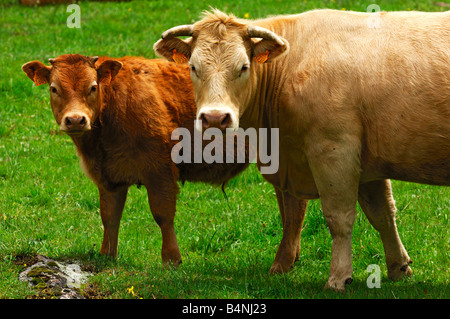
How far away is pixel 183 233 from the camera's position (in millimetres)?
8688

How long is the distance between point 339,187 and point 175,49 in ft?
6.66

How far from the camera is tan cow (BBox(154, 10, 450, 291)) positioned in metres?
6.03

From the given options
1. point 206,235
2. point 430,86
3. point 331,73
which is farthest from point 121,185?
point 430,86

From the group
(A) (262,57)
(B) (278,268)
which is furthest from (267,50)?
(B) (278,268)

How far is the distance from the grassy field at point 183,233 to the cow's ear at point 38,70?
5.78 ft

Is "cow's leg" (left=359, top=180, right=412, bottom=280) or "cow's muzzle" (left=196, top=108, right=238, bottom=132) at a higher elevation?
"cow's muzzle" (left=196, top=108, right=238, bottom=132)

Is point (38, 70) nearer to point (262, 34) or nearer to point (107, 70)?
point (107, 70)

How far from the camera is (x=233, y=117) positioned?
19.4ft

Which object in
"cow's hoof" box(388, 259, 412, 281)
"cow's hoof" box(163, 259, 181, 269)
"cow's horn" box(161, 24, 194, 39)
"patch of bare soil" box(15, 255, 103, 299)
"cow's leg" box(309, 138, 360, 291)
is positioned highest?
"cow's horn" box(161, 24, 194, 39)

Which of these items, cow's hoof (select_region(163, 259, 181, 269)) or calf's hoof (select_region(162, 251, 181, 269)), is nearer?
cow's hoof (select_region(163, 259, 181, 269))

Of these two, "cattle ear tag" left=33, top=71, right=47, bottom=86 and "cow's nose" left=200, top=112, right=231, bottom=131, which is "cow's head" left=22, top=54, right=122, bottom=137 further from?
"cow's nose" left=200, top=112, right=231, bottom=131

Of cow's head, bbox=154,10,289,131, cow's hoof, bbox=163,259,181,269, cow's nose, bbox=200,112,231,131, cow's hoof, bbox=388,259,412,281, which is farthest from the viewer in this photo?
cow's hoof, bbox=163,259,181,269

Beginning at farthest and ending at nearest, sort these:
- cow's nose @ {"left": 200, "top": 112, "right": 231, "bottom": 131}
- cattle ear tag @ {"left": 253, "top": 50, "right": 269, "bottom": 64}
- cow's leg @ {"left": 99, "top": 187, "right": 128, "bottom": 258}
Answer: cow's leg @ {"left": 99, "top": 187, "right": 128, "bottom": 258} < cattle ear tag @ {"left": 253, "top": 50, "right": 269, "bottom": 64} < cow's nose @ {"left": 200, "top": 112, "right": 231, "bottom": 131}

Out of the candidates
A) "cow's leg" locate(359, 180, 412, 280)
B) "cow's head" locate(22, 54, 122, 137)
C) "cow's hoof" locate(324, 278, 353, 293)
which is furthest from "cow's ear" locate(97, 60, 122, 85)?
"cow's hoof" locate(324, 278, 353, 293)
